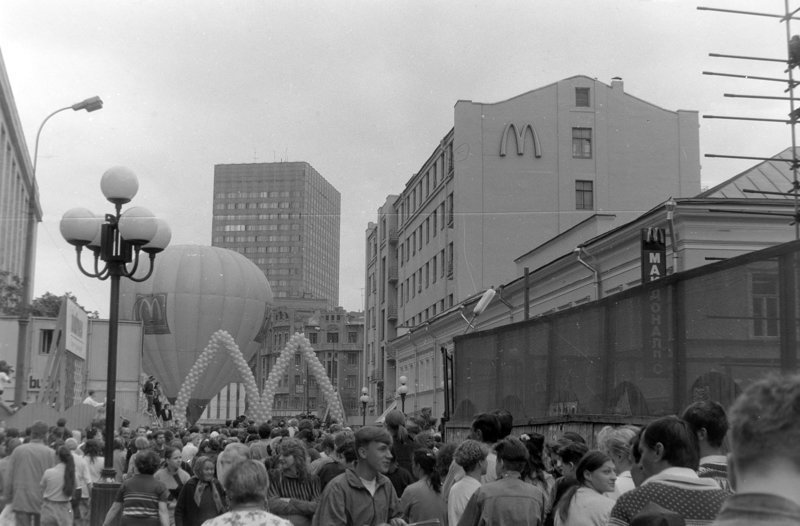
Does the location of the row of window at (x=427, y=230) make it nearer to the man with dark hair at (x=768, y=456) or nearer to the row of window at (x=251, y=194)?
the row of window at (x=251, y=194)

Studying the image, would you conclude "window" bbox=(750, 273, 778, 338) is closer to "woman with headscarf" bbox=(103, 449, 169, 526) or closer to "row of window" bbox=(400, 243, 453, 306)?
"woman with headscarf" bbox=(103, 449, 169, 526)

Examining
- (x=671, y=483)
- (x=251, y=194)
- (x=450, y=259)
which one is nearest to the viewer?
(x=671, y=483)

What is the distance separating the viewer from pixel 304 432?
39.1 ft

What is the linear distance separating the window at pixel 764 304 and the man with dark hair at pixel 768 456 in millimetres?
7016

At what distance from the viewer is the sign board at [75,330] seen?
980 inches

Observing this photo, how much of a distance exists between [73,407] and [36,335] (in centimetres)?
2256

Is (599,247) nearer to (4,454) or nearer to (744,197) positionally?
(744,197)

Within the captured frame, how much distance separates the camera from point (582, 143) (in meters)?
38.5

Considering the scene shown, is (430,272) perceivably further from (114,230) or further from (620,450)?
(620,450)

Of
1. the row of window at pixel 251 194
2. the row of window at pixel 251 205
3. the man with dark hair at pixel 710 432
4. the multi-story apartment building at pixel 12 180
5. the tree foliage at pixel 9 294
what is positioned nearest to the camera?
the man with dark hair at pixel 710 432


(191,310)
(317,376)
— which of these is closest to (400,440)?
(317,376)

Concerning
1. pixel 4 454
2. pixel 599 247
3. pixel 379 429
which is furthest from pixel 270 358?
pixel 379 429

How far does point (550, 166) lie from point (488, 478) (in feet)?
101

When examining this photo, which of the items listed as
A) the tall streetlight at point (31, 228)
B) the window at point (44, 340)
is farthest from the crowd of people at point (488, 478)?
the window at point (44, 340)
